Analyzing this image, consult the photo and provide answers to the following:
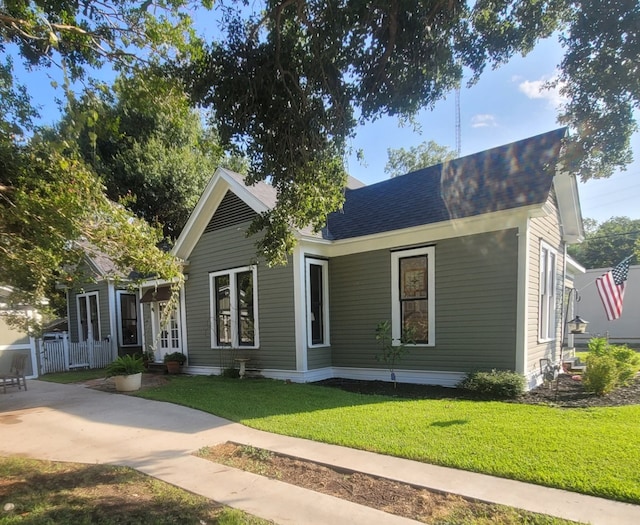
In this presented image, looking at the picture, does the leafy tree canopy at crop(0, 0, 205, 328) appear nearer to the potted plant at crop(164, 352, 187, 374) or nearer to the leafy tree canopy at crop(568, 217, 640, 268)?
the potted plant at crop(164, 352, 187, 374)

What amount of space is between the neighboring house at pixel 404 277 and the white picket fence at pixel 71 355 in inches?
195

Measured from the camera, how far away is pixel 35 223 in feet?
15.9

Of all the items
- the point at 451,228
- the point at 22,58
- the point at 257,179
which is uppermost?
the point at 22,58

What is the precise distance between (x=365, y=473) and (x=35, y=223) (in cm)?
487

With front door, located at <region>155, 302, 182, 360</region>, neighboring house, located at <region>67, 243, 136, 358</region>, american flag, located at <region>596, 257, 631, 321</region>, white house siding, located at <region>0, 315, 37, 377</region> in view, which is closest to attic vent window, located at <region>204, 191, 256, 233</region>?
front door, located at <region>155, 302, 182, 360</region>

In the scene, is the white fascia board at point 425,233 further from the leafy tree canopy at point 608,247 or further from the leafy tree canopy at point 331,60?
the leafy tree canopy at point 608,247

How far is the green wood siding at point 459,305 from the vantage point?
315 inches

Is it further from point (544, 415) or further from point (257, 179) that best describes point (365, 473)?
point (257, 179)

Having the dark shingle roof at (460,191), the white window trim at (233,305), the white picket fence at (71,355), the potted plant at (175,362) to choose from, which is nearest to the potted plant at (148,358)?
the potted plant at (175,362)

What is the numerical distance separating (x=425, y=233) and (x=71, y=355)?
45.8ft

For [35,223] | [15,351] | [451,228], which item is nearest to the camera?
[35,223]

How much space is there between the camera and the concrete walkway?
3379 mm

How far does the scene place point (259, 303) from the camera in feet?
35.0

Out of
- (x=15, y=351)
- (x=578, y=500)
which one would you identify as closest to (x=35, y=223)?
(x=578, y=500)
